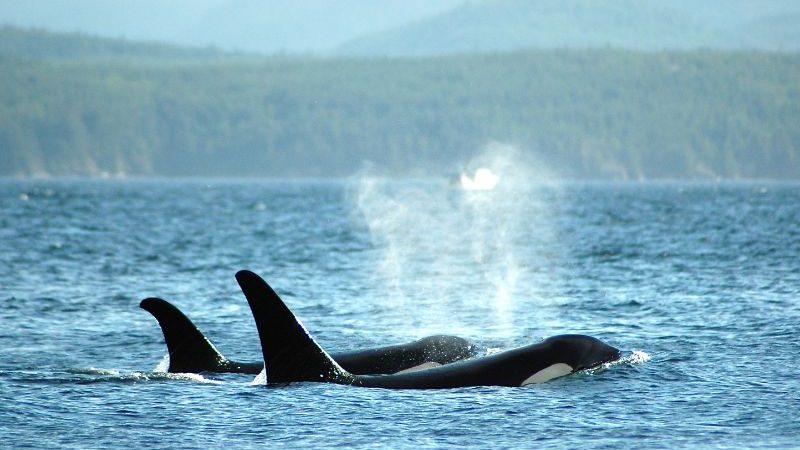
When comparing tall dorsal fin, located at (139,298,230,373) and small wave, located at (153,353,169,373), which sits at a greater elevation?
tall dorsal fin, located at (139,298,230,373)

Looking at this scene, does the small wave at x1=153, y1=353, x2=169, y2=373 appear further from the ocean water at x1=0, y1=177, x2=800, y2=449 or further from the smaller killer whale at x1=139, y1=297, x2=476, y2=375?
the ocean water at x1=0, y1=177, x2=800, y2=449

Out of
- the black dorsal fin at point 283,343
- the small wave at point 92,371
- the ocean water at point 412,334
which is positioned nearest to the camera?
the ocean water at point 412,334

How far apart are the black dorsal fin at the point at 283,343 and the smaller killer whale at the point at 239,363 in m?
1.50

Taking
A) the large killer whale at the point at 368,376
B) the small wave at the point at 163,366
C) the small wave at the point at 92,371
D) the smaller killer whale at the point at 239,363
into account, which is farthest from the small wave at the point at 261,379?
the small wave at the point at 92,371

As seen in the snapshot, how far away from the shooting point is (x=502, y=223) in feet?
303

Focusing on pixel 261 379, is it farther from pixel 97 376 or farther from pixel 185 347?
pixel 97 376

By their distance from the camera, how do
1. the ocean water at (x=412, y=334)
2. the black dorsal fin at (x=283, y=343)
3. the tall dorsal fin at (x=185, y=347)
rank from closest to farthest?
the ocean water at (x=412, y=334) < the black dorsal fin at (x=283, y=343) < the tall dorsal fin at (x=185, y=347)

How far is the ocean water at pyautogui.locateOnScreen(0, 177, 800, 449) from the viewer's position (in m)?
15.9

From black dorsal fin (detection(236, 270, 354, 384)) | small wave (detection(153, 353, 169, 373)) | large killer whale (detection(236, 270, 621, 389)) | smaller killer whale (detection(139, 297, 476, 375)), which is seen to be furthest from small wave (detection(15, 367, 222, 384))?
large killer whale (detection(236, 270, 621, 389))

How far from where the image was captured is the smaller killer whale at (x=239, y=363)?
65.3 feet

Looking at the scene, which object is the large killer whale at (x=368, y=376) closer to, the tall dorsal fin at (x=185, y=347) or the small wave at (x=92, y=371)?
the tall dorsal fin at (x=185, y=347)

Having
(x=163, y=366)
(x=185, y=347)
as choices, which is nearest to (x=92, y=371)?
(x=163, y=366)

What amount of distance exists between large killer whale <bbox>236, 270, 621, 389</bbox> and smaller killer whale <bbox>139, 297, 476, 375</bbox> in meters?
1.08

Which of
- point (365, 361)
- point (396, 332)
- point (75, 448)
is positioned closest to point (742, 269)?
point (396, 332)
